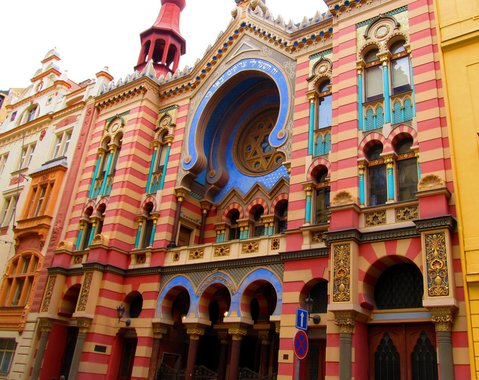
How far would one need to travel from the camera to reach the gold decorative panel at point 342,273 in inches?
579

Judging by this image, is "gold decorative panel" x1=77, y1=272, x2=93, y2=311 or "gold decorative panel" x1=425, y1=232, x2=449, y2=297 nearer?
"gold decorative panel" x1=425, y1=232, x2=449, y2=297

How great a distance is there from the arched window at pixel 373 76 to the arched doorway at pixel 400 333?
6.51 meters

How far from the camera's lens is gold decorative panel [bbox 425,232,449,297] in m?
13.2

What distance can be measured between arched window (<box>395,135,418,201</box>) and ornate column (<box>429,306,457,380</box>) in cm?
403

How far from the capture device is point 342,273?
1503 centimetres

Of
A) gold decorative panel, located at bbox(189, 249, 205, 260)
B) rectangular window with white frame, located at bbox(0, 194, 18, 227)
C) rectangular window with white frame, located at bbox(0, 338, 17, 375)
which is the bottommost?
rectangular window with white frame, located at bbox(0, 338, 17, 375)

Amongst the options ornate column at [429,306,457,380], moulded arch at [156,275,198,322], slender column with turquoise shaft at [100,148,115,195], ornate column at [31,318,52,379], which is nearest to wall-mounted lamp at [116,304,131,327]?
moulded arch at [156,275,198,322]

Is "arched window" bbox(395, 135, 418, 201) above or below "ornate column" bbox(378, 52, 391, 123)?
below

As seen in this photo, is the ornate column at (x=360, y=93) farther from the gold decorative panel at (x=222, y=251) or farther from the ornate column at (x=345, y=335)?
the gold decorative panel at (x=222, y=251)

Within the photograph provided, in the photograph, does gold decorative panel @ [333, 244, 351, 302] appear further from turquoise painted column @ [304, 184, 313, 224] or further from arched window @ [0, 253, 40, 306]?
arched window @ [0, 253, 40, 306]

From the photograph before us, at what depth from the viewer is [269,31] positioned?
23.5 m

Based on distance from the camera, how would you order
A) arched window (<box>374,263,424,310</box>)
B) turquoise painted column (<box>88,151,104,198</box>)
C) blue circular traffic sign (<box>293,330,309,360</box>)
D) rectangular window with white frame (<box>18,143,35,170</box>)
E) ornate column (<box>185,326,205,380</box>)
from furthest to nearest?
rectangular window with white frame (<box>18,143,35,170</box>) < turquoise painted column (<box>88,151,104,198</box>) < ornate column (<box>185,326,205,380</box>) < arched window (<box>374,263,424,310</box>) < blue circular traffic sign (<box>293,330,309,360</box>)

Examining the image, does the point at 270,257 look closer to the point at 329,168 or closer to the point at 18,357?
the point at 329,168

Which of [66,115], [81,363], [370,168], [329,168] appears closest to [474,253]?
[370,168]
